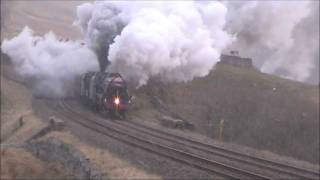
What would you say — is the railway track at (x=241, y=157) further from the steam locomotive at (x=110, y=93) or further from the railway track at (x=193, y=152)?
the steam locomotive at (x=110, y=93)

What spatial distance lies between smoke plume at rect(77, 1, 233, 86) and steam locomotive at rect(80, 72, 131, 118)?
1617 mm

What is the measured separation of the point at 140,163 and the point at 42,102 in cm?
2432

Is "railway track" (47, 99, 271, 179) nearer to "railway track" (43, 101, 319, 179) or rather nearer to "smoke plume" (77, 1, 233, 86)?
"railway track" (43, 101, 319, 179)

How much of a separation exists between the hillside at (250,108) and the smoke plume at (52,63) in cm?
585

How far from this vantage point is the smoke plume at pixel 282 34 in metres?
36.8

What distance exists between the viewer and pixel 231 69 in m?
53.5

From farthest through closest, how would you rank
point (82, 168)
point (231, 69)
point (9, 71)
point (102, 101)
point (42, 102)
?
point (9, 71) → point (231, 69) → point (42, 102) → point (102, 101) → point (82, 168)

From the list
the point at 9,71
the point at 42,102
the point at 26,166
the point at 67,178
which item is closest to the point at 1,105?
the point at 42,102

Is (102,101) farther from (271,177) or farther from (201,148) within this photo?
(271,177)

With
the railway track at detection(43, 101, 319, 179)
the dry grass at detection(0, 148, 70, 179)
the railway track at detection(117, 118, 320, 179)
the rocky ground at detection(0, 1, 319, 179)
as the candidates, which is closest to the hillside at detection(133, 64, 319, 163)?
the rocky ground at detection(0, 1, 319, 179)

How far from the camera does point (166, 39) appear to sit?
33.8m

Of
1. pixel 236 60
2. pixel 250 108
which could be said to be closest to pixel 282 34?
pixel 250 108

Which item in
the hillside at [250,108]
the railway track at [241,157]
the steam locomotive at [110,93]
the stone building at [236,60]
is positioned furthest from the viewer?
the stone building at [236,60]

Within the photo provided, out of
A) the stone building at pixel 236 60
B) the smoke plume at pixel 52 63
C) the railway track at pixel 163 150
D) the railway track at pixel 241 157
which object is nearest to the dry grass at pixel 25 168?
the railway track at pixel 163 150
